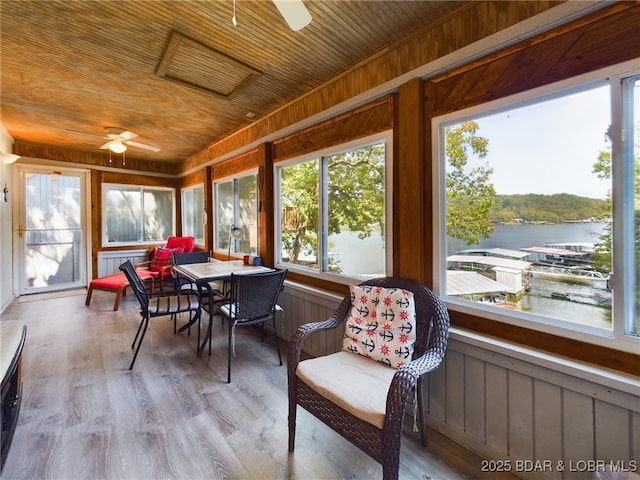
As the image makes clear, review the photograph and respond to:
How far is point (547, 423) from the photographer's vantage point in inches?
54.2

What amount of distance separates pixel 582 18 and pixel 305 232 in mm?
2458

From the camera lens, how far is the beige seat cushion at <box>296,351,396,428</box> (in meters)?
1.29

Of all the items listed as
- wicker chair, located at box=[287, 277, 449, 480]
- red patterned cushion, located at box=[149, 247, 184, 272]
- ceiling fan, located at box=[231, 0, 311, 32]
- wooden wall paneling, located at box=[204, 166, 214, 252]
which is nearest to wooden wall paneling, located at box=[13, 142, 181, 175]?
wooden wall paneling, located at box=[204, 166, 214, 252]

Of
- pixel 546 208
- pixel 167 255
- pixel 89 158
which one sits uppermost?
pixel 89 158

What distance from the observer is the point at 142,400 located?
6.77 ft

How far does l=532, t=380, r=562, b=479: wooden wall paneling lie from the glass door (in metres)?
6.81

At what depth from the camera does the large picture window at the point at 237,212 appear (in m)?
3.96

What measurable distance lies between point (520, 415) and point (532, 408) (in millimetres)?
77

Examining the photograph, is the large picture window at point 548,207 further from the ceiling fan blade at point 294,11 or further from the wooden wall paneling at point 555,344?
the ceiling fan blade at point 294,11

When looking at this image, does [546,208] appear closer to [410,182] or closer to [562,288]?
[562,288]

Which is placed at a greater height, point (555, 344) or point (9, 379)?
point (555, 344)

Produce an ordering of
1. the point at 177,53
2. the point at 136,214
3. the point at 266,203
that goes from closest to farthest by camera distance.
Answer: the point at 177,53 < the point at 266,203 < the point at 136,214

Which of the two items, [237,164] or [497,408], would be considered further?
→ [237,164]

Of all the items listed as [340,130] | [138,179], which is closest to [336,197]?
[340,130]
